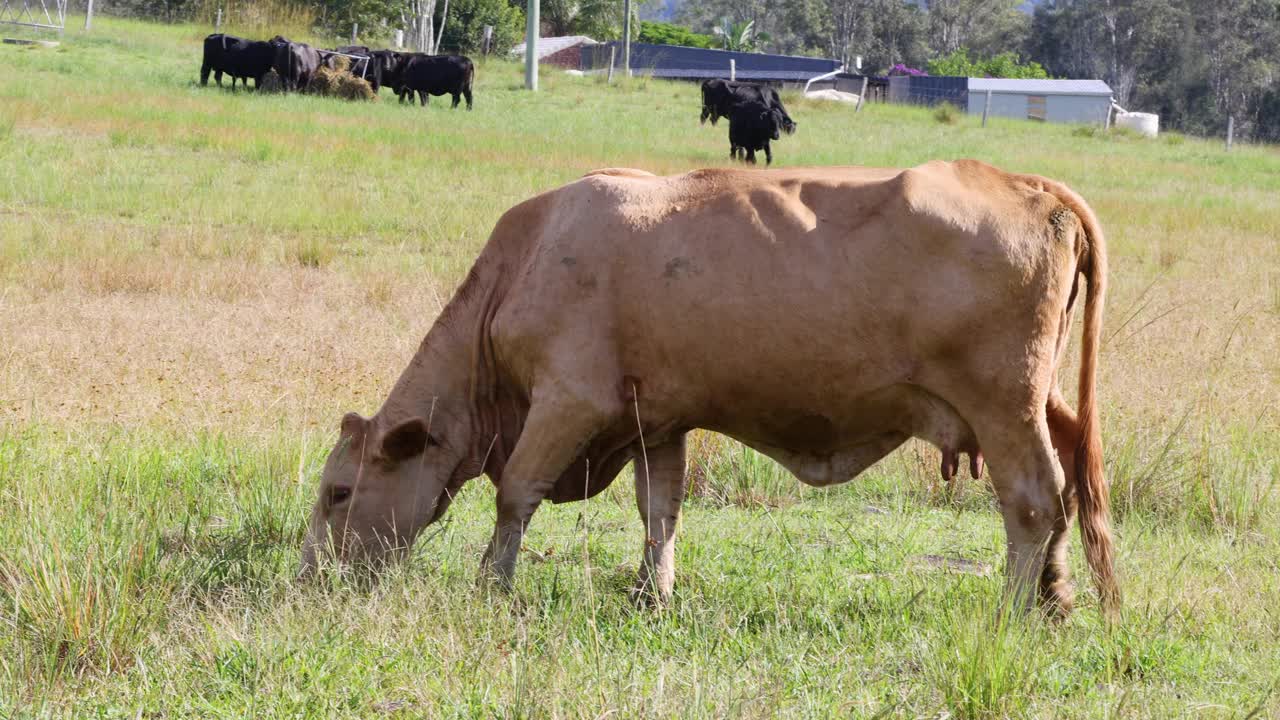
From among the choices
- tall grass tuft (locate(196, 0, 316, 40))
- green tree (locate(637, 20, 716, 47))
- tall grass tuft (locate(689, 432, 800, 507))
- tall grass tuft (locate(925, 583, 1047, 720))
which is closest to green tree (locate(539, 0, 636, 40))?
green tree (locate(637, 20, 716, 47))

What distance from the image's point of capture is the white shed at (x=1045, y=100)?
195 feet

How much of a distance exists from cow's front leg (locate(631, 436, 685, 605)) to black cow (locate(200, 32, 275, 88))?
27425 millimetres

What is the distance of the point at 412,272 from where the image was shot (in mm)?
11711

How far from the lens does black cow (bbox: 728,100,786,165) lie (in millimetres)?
23453

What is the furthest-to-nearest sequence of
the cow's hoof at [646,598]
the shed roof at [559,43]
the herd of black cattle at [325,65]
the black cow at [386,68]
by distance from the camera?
the shed roof at [559,43] < the black cow at [386,68] < the herd of black cattle at [325,65] < the cow's hoof at [646,598]

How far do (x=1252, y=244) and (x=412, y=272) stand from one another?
9679mm

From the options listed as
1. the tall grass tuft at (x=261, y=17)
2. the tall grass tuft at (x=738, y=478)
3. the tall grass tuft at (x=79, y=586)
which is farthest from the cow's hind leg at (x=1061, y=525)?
the tall grass tuft at (x=261, y=17)

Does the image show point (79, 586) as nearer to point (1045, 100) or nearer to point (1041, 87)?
→ point (1045, 100)

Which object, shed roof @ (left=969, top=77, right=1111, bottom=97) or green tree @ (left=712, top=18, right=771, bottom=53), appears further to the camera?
green tree @ (left=712, top=18, right=771, bottom=53)

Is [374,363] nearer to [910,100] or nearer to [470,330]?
[470,330]

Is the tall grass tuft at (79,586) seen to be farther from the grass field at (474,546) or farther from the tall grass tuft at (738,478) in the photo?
the tall grass tuft at (738,478)

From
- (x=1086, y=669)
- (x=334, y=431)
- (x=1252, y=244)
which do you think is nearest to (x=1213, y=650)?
(x=1086, y=669)

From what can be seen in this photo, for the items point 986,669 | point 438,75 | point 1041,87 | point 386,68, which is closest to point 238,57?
point 386,68

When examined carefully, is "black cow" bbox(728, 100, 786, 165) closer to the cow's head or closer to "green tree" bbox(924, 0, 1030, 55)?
the cow's head
